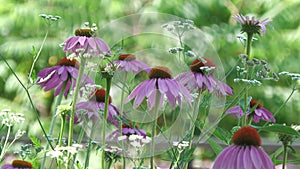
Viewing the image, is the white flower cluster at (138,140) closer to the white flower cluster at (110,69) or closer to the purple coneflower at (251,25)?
the white flower cluster at (110,69)

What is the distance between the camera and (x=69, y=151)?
510 mm

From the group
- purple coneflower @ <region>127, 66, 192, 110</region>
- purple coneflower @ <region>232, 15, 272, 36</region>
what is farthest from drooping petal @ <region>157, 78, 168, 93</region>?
purple coneflower @ <region>232, 15, 272, 36</region>

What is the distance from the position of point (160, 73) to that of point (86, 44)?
0.24 ft

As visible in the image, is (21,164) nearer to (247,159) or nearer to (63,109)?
(63,109)

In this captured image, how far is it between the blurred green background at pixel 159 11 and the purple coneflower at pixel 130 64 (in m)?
3.13

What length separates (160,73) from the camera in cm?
59

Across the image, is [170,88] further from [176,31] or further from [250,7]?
[250,7]

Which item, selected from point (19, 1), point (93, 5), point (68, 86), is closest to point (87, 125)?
point (68, 86)

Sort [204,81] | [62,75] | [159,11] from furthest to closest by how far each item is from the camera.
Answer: [159,11] → [62,75] → [204,81]

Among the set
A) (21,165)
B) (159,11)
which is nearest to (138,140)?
(21,165)

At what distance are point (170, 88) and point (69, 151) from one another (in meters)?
0.11

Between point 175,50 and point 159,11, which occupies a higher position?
point 159,11

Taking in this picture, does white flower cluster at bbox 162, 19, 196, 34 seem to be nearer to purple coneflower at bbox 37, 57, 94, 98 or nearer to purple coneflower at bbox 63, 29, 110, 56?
purple coneflower at bbox 63, 29, 110, 56

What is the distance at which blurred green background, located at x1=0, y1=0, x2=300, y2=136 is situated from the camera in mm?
3881
